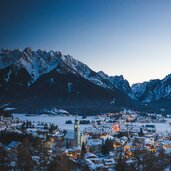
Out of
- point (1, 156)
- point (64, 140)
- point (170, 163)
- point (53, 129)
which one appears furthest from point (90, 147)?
point (53, 129)

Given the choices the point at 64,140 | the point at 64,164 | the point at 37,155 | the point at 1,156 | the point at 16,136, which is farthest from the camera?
the point at 64,140

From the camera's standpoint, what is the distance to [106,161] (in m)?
54.9

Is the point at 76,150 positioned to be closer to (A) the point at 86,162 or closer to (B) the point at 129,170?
(A) the point at 86,162

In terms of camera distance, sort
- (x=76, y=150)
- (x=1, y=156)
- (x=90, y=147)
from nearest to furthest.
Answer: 1. (x=1, y=156)
2. (x=76, y=150)
3. (x=90, y=147)

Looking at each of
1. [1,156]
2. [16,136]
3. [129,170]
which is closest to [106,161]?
[129,170]

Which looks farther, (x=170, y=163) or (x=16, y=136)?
(x=16, y=136)

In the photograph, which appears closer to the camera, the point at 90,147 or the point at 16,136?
the point at 90,147

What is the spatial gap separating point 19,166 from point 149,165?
1744 centimetres

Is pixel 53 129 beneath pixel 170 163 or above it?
above

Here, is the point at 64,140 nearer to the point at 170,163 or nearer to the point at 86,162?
the point at 86,162

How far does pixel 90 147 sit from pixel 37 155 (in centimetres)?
1897

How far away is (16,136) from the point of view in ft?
253

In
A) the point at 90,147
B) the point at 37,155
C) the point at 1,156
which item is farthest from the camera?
the point at 90,147

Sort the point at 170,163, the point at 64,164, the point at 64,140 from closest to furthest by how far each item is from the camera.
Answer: the point at 64,164, the point at 170,163, the point at 64,140
